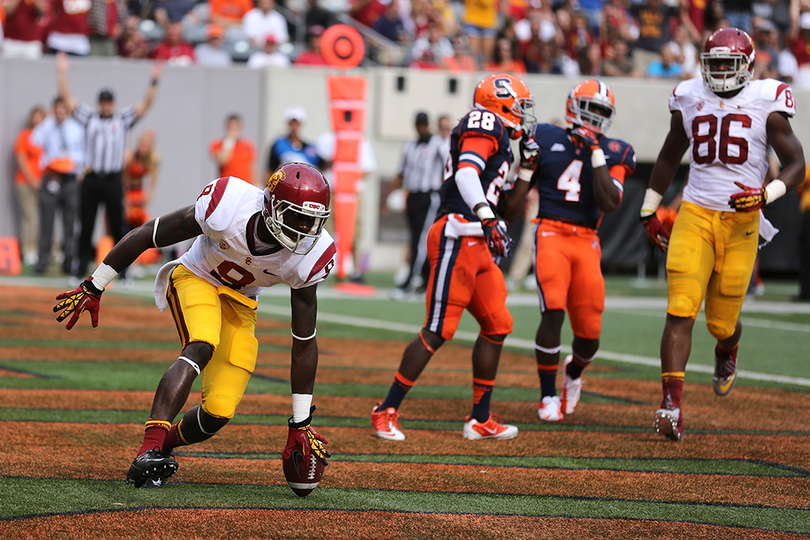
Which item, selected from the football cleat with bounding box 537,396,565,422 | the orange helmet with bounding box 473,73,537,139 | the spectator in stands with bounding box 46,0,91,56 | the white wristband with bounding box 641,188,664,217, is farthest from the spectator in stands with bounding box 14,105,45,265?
the white wristband with bounding box 641,188,664,217

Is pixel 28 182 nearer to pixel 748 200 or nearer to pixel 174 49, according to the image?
pixel 174 49

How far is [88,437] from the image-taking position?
444 centimetres

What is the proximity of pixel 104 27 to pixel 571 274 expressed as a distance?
448 inches

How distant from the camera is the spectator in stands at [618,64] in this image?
16.9 m

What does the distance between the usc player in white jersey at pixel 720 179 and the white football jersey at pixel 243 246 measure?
2.05m

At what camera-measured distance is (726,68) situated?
4.89 m

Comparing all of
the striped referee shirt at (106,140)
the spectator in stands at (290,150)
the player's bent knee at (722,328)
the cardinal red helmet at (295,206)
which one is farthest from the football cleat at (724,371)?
the striped referee shirt at (106,140)

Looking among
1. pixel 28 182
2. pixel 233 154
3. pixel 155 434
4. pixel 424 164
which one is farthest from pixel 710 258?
pixel 28 182

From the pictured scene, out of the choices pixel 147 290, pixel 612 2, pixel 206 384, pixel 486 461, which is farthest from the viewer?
pixel 612 2

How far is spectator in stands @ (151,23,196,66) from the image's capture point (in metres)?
15.3

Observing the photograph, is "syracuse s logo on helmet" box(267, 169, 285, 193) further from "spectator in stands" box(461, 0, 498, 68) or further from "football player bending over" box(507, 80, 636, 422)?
"spectator in stands" box(461, 0, 498, 68)

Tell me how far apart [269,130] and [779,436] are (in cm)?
1195

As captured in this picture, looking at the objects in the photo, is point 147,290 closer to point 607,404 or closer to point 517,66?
point 607,404

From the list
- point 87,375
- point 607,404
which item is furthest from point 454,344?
point 87,375
